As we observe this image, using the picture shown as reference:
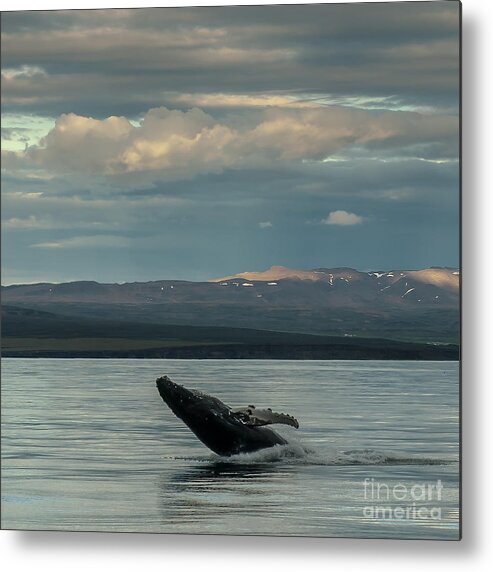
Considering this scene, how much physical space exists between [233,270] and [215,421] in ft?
3.00

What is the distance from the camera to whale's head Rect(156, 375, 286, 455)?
26.1ft

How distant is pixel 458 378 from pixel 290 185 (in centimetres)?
151

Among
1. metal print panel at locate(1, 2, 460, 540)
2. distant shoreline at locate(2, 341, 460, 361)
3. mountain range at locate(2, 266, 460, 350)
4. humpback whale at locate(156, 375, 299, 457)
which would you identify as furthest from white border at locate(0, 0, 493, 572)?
humpback whale at locate(156, 375, 299, 457)

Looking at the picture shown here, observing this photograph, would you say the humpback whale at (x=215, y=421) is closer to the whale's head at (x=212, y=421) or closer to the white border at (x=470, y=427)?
the whale's head at (x=212, y=421)

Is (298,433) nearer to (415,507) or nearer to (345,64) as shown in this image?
(415,507)

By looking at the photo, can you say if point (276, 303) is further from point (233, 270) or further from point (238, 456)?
point (238, 456)

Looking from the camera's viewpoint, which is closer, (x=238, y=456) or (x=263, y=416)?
(x=263, y=416)

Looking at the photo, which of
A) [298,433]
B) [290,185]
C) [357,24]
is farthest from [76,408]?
[357,24]

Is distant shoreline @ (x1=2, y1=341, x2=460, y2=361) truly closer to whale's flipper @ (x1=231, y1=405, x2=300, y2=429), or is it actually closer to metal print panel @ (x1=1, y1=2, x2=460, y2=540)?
metal print panel @ (x1=1, y1=2, x2=460, y2=540)

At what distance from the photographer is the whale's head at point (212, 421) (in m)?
7.97

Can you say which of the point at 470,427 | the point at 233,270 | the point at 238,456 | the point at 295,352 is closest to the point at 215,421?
the point at 238,456

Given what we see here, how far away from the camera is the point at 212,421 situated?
798cm

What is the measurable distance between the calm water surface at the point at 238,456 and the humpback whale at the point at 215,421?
0.05 m

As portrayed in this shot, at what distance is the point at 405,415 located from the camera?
25.6ft
